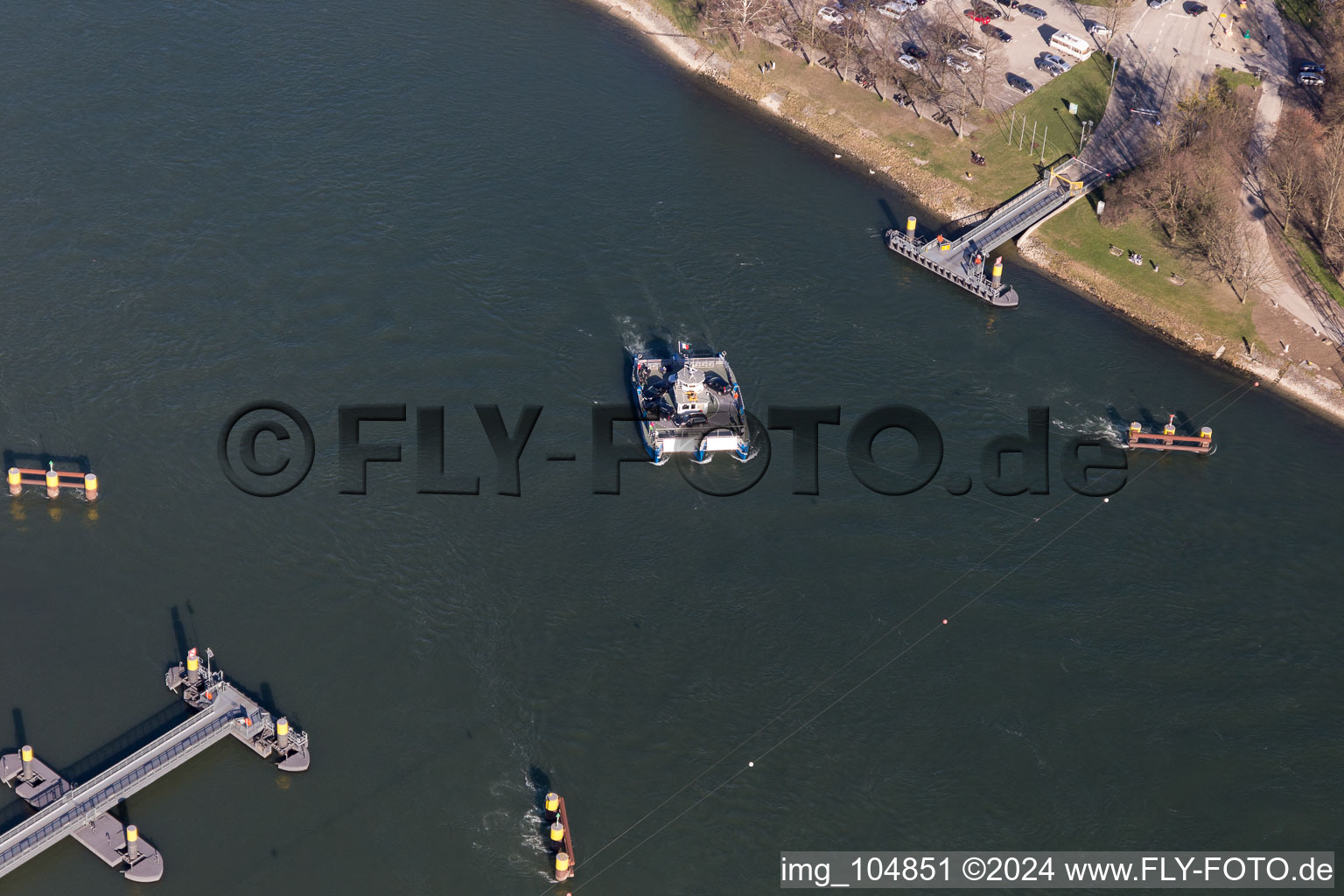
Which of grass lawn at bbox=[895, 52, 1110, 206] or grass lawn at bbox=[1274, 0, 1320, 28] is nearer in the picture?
grass lawn at bbox=[895, 52, 1110, 206]

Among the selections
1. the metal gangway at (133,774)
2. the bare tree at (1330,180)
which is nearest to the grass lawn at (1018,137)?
the bare tree at (1330,180)

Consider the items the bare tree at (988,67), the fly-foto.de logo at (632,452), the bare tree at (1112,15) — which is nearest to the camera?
the fly-foto.de logo at (632,452)

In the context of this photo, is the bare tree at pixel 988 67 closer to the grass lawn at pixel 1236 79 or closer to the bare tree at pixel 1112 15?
the bare tree at pixel 1112 15

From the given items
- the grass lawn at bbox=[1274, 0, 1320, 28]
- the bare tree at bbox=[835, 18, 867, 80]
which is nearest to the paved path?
the grass lawn at bbox=[1274, 0, 1320, 28]

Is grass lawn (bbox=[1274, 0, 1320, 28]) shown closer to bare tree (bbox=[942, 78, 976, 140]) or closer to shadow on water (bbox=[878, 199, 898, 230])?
bare tree (bbox=[942, 78, 976, 140])

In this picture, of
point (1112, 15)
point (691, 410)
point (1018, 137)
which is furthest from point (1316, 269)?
point (691, 410)

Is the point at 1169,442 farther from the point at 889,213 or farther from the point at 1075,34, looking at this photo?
the point at 1075,34

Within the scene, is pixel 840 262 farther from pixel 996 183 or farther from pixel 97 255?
pixel 97 255
